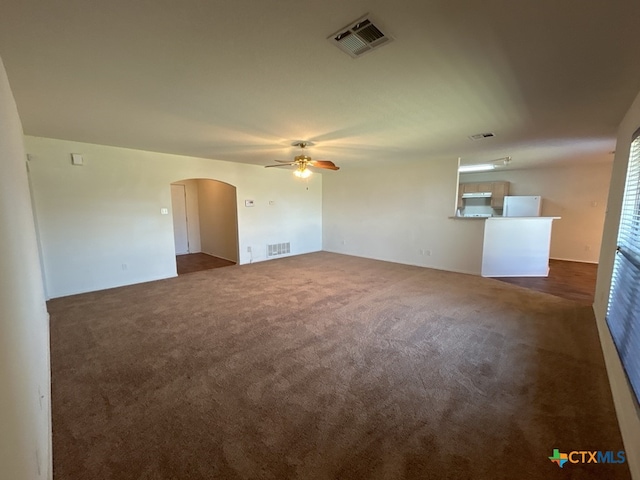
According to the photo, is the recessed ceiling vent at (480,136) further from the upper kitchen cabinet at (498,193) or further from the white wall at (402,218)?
the upper kitchen cabinet at (498,193)

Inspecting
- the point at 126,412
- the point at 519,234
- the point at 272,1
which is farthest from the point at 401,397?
the point at 519,234

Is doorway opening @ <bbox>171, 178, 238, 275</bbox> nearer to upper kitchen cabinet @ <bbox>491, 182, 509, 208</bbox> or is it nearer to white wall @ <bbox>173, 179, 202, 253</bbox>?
white wall @ <bbox>173, 179, 202, 253</bbox>

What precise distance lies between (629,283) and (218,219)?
7.46m

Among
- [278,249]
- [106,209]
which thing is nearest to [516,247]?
[278,249]

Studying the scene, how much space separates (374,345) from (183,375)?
182 centimetres

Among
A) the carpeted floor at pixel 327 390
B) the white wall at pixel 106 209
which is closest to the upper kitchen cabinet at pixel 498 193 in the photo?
the carpeted floor at pixel 327 390

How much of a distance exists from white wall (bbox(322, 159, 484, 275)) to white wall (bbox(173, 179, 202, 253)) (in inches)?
151

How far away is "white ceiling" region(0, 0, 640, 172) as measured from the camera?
1.42 m

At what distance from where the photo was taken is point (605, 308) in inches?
120

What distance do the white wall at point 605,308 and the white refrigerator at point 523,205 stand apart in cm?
401

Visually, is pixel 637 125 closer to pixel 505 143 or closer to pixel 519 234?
pixel 505 143

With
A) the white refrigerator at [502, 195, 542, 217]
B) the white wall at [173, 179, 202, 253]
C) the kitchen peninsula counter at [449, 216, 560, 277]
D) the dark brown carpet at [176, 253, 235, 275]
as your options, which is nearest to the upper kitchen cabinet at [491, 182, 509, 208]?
the white refrigerator at [502, 195, 542, 217]

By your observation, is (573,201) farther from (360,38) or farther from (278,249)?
(360,38)

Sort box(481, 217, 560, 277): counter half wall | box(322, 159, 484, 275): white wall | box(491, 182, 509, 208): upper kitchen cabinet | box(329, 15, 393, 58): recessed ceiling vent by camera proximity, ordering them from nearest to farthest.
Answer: box(329, 15, 393, 58): recessed ceiling vent
box(481, 217, 560, 277): counter half wall
box(322, 159, 484, 275): white wall
box(491, 182, 509, 208): upper kitchen cabinet
